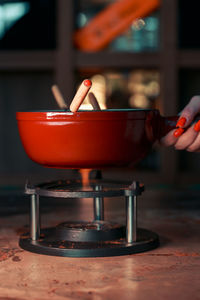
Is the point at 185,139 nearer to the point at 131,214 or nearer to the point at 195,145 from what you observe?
the point at 195,145

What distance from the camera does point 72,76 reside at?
2209 mm

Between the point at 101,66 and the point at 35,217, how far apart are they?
1355 millimetres

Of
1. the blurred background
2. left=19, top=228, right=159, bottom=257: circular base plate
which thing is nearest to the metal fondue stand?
left=19, top=228, right=159, bottom=257: circular base plate

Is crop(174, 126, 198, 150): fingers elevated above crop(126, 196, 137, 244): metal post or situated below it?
above

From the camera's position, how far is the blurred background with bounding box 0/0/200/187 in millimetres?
2213

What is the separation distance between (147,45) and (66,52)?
349 millimetres

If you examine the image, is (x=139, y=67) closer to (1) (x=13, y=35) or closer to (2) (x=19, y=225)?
(1) (x=13, y=35)

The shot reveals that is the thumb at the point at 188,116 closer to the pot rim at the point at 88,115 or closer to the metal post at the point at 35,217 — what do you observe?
the pot rim at the point at 88,115

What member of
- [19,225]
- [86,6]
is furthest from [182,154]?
[19,225]

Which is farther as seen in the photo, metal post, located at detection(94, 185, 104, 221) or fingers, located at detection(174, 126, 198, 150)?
metal post, located at detection(94, 185, 104, 221)

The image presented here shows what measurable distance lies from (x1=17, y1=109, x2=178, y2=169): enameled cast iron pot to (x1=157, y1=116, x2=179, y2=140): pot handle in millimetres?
40

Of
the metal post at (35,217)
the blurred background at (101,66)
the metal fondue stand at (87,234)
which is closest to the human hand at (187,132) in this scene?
the metal fondue stand at (87,234)

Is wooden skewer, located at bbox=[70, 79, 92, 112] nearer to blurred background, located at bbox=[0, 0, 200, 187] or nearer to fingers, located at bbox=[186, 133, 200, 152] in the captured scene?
fingers, located at bbox=[186, 133, 200, 152]

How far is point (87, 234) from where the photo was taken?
0.97 meters
